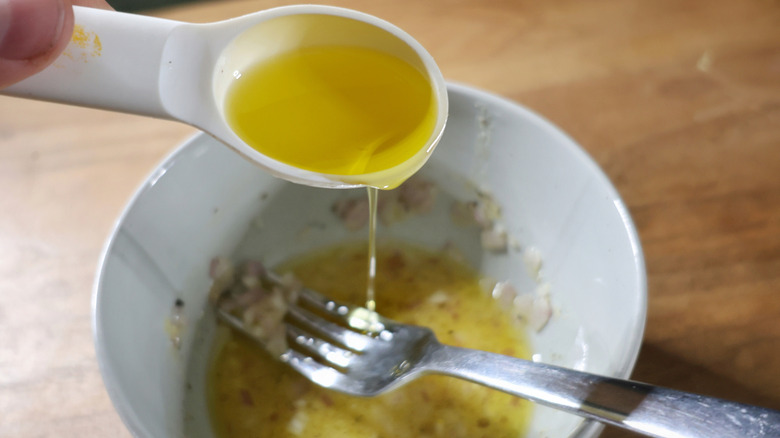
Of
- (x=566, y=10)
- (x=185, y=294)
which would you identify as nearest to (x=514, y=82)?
(x=566, y=10)

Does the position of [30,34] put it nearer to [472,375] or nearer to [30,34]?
[30,34]

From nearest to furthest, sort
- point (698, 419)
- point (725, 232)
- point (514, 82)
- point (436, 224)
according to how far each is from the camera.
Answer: point (698, 419) < point (725, 232) < point (436, 224) < point (514, 82)

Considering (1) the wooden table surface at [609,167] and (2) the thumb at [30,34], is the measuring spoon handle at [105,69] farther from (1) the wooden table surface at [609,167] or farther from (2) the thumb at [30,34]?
(1) the wooden table surface at [609,167]

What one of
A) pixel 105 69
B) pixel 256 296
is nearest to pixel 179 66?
pixel 105 69

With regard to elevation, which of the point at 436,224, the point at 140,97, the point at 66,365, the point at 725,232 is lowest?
the point at 66,365

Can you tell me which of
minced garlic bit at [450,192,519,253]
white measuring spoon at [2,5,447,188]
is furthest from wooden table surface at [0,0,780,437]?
white measuring spoon at [2,5,447,188]

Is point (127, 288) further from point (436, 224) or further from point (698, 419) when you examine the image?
point (698, 419)

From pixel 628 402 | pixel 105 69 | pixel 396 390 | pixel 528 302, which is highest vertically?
→ pixel 105 69
